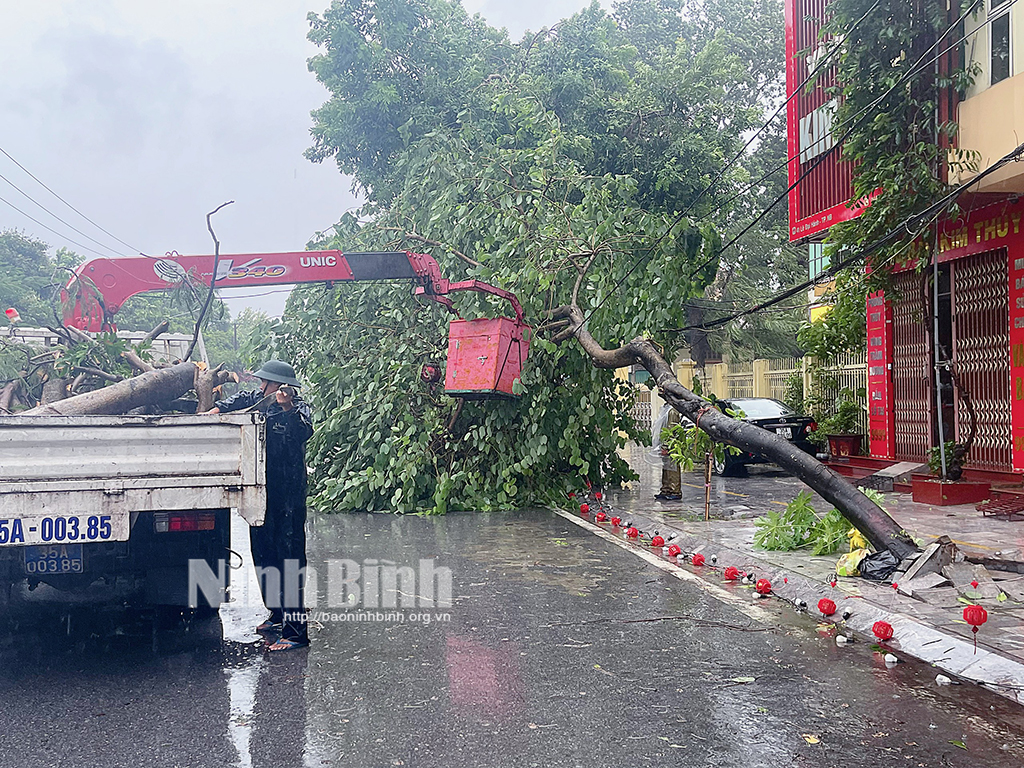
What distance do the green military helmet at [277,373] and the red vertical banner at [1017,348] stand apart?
32.4 feet

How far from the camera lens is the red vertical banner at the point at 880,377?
15070mm

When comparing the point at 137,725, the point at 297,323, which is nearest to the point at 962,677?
the point at 137,725

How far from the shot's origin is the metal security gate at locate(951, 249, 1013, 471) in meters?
12.4

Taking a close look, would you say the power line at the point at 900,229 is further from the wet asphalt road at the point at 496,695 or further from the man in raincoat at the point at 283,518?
the man in raincoat at the point at 283,518

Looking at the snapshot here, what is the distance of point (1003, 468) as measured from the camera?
1238 centimetres

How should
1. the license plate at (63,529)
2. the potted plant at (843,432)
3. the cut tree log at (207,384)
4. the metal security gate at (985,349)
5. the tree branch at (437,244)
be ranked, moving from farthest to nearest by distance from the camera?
1. the potted plant at (843,432)
2. the tree branch at (437,244)
3. the metal security gate at (985,349)
4. the cut tree log at (207,384)
5. the license plate at (63,529)

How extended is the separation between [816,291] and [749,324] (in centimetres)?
266

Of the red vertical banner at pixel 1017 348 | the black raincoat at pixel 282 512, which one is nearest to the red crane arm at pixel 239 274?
the black raincoat at pixel 282 512

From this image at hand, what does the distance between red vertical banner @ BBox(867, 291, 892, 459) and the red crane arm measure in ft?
23.0

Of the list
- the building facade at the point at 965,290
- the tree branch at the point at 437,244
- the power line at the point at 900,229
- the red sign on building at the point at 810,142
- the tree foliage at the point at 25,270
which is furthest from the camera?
the tree foliage at the point at 25,270

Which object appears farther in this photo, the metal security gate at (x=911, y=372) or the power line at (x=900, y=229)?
the metal security gate at (x=911, y=372)

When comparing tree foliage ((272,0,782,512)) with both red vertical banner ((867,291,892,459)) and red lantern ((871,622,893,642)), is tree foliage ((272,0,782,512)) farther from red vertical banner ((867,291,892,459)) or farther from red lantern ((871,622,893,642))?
red lantern ((871,622,893,642))

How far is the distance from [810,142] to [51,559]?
557 inches

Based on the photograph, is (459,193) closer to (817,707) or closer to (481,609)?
(481,609)
